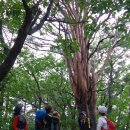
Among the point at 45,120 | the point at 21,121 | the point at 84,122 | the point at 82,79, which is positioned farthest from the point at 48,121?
the point at 82,79

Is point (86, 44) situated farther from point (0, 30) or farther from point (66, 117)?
point (66, 117)

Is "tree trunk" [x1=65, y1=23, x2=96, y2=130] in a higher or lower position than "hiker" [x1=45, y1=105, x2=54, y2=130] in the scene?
higher

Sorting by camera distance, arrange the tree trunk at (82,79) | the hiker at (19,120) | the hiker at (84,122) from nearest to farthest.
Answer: the hiker at (19,120) → the hiker at (84,122) → the tree trunk at (82,79)

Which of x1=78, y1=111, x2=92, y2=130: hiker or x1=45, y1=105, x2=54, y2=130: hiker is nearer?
x1=45, y1=105, x2=54, y2=130: hiker

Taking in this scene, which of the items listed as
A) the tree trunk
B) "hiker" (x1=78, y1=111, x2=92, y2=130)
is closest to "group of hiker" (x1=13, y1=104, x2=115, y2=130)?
"hiker" (x1=78, y1=111, x2=92, y2=130)

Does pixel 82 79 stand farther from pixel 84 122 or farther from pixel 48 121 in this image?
pixel 48 121

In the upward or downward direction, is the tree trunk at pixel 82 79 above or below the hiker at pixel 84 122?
above

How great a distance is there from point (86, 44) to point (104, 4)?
5.64 metres

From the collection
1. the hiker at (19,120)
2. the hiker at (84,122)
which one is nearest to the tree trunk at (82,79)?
the hiker at (84,122)

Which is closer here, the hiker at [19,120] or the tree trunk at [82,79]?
the hiker at [19,120]

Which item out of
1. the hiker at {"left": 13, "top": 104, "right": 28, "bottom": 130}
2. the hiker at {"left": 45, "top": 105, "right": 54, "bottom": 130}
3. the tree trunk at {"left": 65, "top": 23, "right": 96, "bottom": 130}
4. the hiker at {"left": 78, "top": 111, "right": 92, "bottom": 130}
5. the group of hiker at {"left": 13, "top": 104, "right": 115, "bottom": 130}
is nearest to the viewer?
the group of hiker at {"left": 13, "top": 104, "right": 115, "bottom": 130}

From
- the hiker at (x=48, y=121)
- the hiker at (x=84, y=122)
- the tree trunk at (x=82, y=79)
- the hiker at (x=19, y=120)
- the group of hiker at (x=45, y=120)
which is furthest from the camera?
the tree trunk at (x=82, y=79)

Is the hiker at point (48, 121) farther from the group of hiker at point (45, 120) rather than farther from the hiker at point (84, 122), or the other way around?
the hiker at point (84, 122)

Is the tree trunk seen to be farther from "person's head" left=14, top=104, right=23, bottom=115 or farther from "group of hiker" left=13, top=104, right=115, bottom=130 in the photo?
"person's head" left=14, top=104, right=23, bottom=115
